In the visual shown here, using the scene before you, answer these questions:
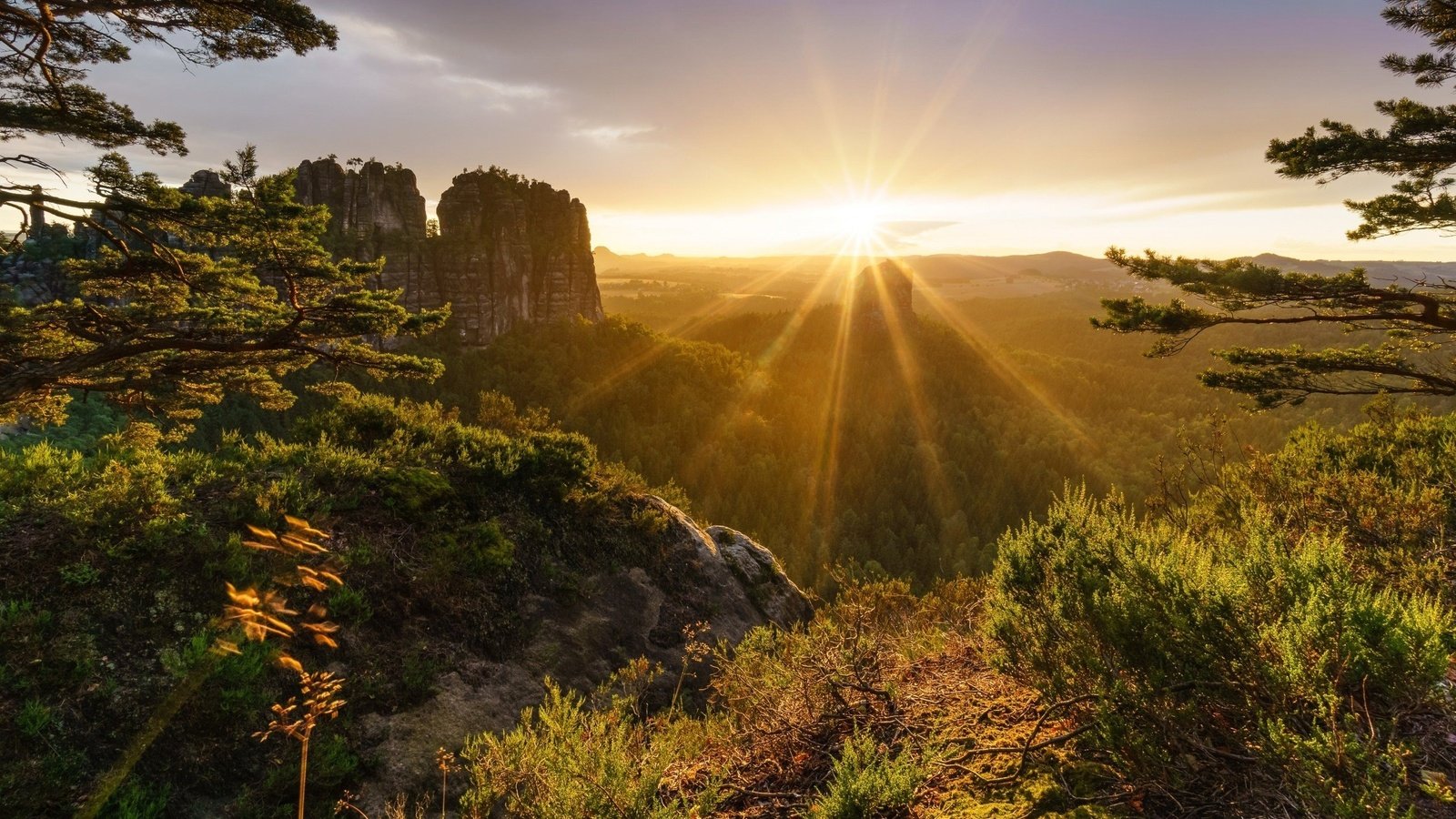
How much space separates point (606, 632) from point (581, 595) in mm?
835

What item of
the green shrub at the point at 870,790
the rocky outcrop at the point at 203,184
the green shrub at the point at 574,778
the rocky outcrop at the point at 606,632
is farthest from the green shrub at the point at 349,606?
the rocky outcrop at the point at 203,184

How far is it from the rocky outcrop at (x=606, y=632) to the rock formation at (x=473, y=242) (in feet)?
233

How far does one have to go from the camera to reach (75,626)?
6.54 m

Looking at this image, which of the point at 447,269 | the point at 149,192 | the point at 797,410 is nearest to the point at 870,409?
the point at 797,410

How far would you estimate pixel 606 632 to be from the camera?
10.5 m

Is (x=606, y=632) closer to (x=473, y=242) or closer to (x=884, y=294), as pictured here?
(x=473, y=242)

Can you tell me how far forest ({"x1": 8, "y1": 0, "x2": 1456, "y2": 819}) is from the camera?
3238 millimetres

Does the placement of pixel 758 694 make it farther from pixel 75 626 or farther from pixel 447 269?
pixel 447 269

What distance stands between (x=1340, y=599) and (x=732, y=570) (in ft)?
38.9

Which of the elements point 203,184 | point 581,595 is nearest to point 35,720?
point 581,595

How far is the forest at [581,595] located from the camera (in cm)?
324

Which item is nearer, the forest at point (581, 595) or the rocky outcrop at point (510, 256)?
the forest at point (581, 595)

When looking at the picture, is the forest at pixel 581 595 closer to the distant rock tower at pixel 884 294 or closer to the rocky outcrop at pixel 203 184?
the rocky outcrop at pixel 203 184

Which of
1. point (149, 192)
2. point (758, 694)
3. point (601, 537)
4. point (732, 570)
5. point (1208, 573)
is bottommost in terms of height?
point (732, 570)
